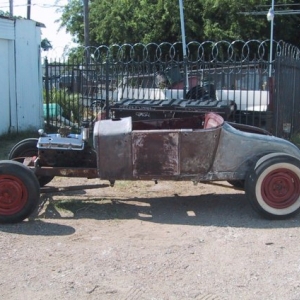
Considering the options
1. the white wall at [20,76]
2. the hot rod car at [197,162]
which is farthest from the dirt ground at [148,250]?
the white wall at [20,76]

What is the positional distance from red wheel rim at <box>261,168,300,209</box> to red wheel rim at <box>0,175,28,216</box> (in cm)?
260

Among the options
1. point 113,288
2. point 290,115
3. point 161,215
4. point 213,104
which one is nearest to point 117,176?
point 161,215

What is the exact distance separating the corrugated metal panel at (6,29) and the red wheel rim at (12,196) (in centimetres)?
723

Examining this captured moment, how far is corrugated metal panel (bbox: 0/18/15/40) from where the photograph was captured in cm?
1211

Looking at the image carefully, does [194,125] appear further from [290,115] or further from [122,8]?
[122,8]

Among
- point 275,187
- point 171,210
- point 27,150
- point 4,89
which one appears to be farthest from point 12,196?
point 4,89

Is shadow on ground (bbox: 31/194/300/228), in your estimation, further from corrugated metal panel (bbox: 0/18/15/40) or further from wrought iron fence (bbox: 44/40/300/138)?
corrugated metal panel (bbox: 0/18/15/40)

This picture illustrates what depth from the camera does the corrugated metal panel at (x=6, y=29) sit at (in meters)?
12.1

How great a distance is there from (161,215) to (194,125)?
1.43 meters

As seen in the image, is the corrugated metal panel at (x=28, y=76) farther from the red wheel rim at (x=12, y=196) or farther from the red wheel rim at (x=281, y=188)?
the red wheel rim at (x=281, y=188)

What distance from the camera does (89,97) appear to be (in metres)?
13.6

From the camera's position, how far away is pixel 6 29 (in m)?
12.2

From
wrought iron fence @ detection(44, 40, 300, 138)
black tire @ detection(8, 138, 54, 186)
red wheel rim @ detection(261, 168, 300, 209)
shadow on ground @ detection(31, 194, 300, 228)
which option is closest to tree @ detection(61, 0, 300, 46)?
wrought iron fence @ detection(44, 40, 300, 138)

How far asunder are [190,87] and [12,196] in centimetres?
832
